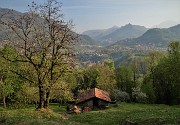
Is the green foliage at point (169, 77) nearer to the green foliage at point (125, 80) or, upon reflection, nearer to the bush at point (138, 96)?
the bush at point (138, 96)

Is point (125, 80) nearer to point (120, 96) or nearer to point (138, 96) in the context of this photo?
point (120, 96)

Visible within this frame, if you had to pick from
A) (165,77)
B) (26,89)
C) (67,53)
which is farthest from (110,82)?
(67,53)

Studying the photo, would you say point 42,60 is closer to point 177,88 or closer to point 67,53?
point 67,53

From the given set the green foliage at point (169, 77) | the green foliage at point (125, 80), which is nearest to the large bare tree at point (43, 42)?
the green foliage at point (169, 77)

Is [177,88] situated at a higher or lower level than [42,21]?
lower

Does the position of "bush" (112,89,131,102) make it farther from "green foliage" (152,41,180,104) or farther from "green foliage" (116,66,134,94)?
"green foliage" (152,41,180,104)

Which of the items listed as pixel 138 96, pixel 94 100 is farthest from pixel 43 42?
pixel 138 96

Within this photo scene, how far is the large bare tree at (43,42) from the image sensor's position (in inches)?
1750

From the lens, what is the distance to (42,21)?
46.1 m

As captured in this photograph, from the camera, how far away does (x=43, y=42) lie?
1778 inches

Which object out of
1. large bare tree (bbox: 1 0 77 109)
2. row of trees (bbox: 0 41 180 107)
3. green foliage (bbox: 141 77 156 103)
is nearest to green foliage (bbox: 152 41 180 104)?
row of trees (bbox: 0 41 180 107)

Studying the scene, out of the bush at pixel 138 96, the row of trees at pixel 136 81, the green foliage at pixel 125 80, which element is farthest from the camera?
the green foliage at pixel 125 80

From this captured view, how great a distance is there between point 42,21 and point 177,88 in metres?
68.3

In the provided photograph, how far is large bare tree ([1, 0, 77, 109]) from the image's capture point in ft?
A: 146
